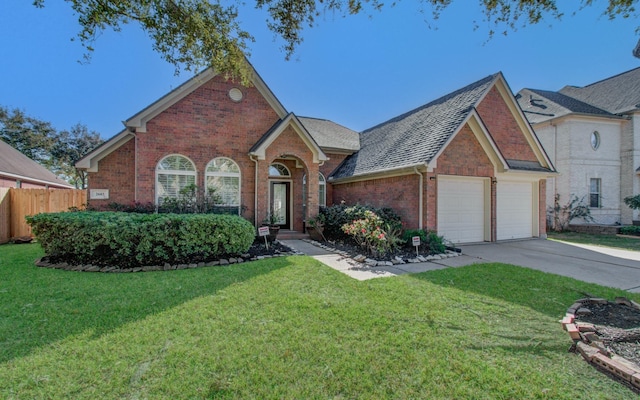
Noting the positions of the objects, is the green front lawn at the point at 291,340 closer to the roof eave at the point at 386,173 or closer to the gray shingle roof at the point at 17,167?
the roof eave at the point at 386,173

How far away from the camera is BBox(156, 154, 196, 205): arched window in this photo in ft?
38.3

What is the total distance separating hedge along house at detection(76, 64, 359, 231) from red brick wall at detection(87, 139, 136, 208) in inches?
1.2

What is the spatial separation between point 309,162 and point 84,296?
9.33 metres

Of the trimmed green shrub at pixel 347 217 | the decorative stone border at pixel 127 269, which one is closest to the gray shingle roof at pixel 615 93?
the trimmed green shrub at pixel 347 217

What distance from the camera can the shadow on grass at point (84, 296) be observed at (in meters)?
3.87

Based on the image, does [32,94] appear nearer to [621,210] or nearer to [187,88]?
[187,88]

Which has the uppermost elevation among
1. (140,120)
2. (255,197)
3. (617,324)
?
(140,120)

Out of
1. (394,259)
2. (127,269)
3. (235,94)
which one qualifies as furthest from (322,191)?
(127,269)

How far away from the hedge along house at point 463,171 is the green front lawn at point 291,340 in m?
5.25

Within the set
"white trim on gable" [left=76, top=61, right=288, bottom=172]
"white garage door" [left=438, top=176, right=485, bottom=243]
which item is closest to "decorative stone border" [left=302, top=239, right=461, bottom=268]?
"white garage door" [left=438, top=176, right=485, bottom=243]

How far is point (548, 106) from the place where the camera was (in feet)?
64.4

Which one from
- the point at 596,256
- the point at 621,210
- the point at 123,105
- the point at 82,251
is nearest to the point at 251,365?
the point at 82,251

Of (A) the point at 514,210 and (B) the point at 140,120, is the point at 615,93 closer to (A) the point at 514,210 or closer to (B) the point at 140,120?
(A) the point at 514,210

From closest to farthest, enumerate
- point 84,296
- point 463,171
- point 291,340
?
point 291,340
point 84,296
point 463,171
